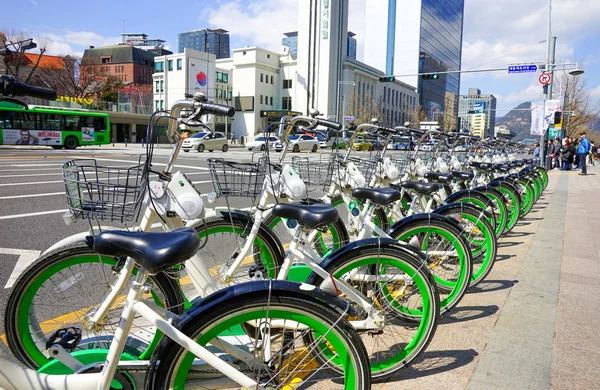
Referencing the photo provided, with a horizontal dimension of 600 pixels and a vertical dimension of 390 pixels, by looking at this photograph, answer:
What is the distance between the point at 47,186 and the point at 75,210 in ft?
28.7

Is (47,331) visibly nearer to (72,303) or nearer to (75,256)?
(72,303)

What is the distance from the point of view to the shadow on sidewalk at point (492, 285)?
3904mm

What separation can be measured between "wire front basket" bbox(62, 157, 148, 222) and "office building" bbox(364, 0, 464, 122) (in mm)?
88711

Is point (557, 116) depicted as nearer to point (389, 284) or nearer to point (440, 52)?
point (389, 284)

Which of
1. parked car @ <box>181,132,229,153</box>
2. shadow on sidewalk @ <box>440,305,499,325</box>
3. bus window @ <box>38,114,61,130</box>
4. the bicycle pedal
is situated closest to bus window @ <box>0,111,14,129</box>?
bus window @ <box>38,114,61,130</box>

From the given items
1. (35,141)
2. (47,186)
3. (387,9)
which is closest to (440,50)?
(387,9)

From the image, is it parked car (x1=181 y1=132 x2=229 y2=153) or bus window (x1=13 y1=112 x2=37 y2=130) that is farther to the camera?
parked car (x1=181 y1=132 x2=229 y2=153)

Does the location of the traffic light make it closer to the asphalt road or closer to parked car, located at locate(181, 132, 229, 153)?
the asphalt road

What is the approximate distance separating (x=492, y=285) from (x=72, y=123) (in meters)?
28.5

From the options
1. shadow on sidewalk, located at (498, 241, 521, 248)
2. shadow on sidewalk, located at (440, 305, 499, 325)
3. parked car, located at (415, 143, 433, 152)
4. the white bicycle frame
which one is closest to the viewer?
the white bicycle frame

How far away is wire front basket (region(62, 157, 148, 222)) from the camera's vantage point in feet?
7.00

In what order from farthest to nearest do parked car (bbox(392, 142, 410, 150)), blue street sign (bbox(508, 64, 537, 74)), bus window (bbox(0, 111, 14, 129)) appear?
bus window (bbox(0, 111, 14, 129)) < blue street sign (bbox(508, 64, 537, 74)) < parked car (bbox(392, 142, 410, 150))

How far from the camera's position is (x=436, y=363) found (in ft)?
8.62

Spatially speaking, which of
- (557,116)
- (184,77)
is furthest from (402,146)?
(184,77)
